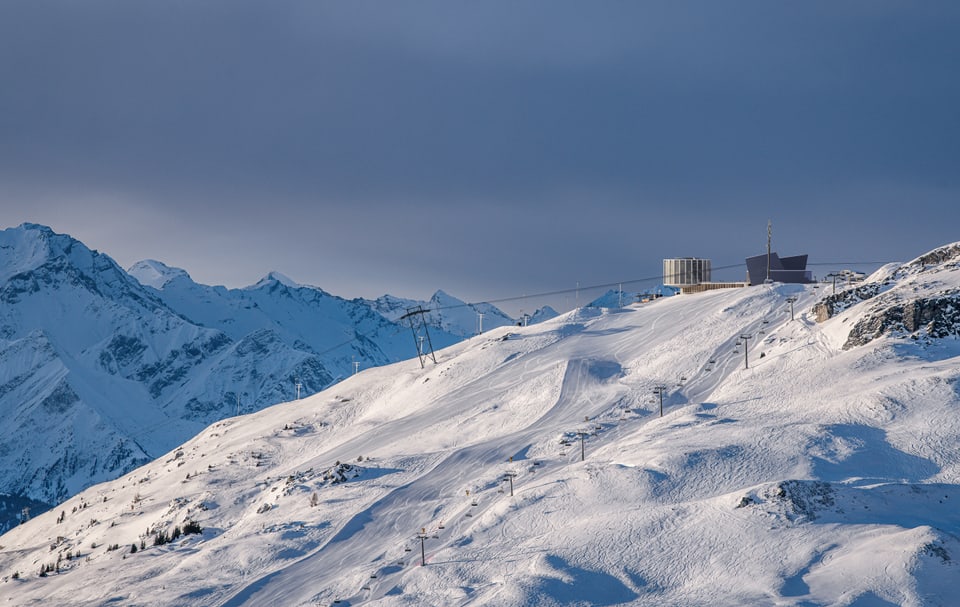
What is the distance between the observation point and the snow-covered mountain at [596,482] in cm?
5072

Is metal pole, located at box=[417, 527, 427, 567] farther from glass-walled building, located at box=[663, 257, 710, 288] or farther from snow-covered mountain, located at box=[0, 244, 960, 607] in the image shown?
glass-walled building, located at box=[663, 257, 710, 288]

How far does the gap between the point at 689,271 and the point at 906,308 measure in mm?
47421

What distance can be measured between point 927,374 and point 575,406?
2758cm

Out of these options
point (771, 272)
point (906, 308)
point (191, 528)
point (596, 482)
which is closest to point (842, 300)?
point (906, 308)

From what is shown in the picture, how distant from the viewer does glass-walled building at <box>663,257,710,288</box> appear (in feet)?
425

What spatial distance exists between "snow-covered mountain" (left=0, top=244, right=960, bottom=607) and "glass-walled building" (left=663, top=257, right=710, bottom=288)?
17.8 meters

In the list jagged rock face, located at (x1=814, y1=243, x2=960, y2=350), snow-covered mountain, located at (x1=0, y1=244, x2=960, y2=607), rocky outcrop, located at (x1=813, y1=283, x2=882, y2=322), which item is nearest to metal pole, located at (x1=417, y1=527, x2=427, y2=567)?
snow-covered mountain, located at (x1=0, y1=244, x2=960, y2=607)

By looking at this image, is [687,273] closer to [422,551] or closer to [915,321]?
[915,321]

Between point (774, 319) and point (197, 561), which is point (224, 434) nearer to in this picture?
point (197, 561)

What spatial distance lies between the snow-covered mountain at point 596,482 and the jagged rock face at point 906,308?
0.22 m

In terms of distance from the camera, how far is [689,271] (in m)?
130

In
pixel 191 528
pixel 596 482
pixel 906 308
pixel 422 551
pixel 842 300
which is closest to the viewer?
pixel 422 551

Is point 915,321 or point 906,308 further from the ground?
point 906,308

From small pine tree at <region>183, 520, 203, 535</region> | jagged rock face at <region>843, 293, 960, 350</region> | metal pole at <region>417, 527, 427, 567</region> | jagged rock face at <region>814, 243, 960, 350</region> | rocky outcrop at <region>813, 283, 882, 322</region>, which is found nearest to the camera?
metal pole at <region>417, 527, 427, 567</region>
